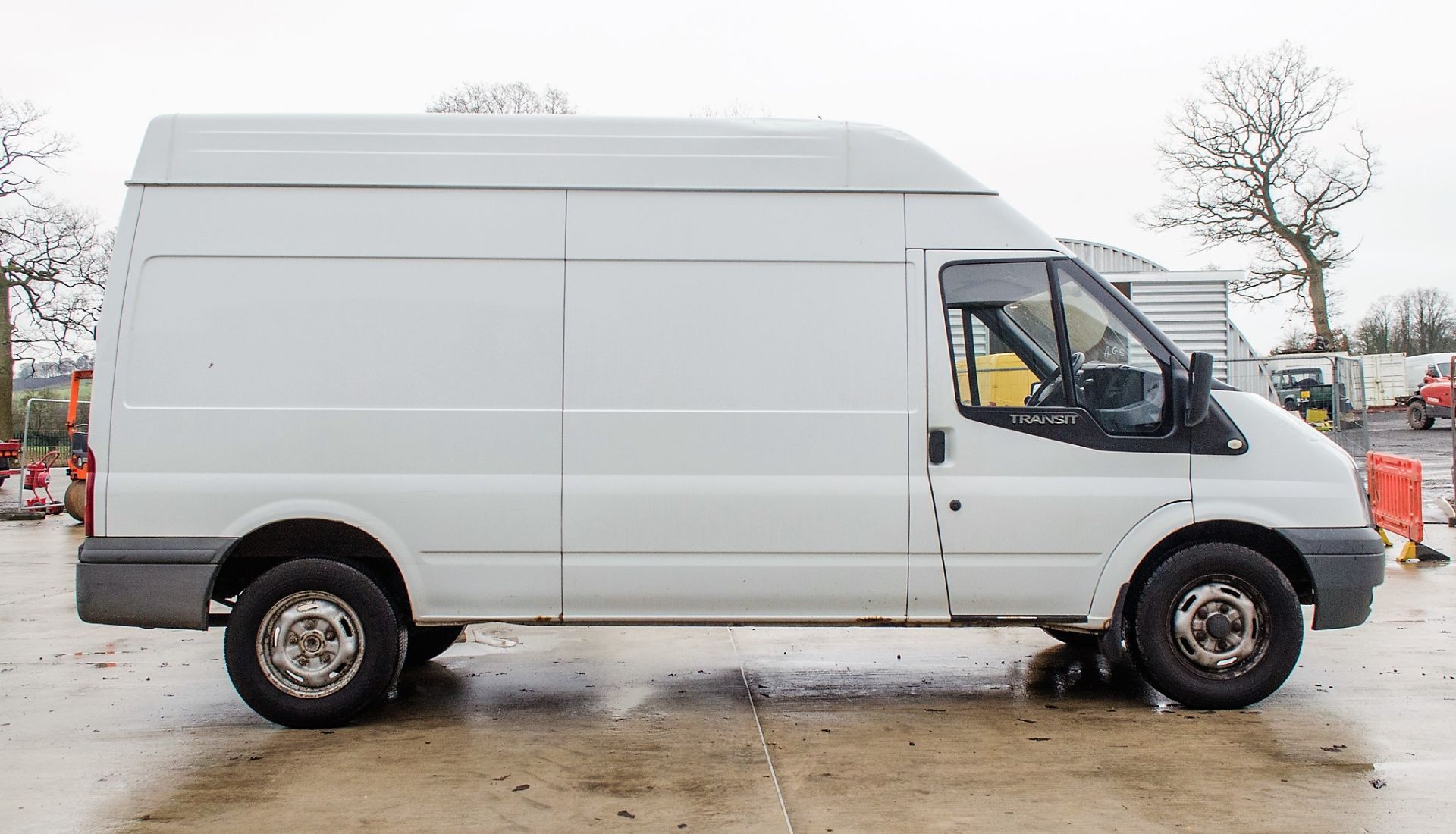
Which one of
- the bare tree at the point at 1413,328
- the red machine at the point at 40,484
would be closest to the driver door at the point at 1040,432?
the red machine at the point at 40,484

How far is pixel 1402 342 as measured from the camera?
5719 cm

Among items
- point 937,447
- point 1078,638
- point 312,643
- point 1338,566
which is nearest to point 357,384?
point 312,643

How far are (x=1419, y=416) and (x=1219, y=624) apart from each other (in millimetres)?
32019

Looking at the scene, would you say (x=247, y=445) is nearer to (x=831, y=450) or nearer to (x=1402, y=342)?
(x=831, y=450)

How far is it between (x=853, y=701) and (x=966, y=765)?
116cm

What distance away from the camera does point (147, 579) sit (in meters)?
5.08

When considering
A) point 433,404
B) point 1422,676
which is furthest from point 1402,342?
point 433,404

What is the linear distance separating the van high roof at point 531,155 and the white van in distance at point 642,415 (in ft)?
0.05

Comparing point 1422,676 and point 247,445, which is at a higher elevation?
point 247,445

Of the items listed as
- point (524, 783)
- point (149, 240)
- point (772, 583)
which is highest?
point (149, 240)

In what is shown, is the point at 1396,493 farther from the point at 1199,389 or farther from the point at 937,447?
the point at 937,447

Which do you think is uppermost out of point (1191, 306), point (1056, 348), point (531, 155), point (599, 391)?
point (1191, 306)

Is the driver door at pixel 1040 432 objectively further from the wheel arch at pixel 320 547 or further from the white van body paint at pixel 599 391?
the wheel arch at pixel 320 547

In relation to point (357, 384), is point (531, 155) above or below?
above
